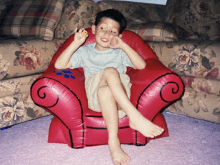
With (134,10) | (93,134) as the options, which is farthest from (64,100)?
(134,10)

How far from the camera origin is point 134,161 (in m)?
1.14

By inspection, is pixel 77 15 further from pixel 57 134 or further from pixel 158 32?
pixel 57 134

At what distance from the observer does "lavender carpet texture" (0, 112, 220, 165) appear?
1.14 m

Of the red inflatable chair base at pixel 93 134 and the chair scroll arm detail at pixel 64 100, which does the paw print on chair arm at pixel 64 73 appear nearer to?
the chair scroll arm detail at pixel 64 100

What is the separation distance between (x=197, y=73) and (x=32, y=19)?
150 centimetres

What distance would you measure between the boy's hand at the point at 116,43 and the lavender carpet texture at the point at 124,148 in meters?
0.64

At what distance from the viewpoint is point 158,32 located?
1.74 metres

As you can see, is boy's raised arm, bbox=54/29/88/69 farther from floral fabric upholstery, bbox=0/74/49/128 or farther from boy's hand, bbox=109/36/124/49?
floral fabric upholstery, bbox=0/74/49/128

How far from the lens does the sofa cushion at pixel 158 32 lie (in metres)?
1.73

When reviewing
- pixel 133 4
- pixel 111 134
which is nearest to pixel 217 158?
pixel 111 134

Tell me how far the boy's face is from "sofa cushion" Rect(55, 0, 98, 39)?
0.48 metres

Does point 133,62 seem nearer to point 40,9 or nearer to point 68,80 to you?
point 68,80

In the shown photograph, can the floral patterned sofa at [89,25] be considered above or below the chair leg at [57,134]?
above

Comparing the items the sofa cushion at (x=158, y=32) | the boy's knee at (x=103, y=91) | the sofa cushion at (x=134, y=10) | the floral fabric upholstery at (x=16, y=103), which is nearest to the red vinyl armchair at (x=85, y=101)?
the boy's knee at (x=103, y=91)
